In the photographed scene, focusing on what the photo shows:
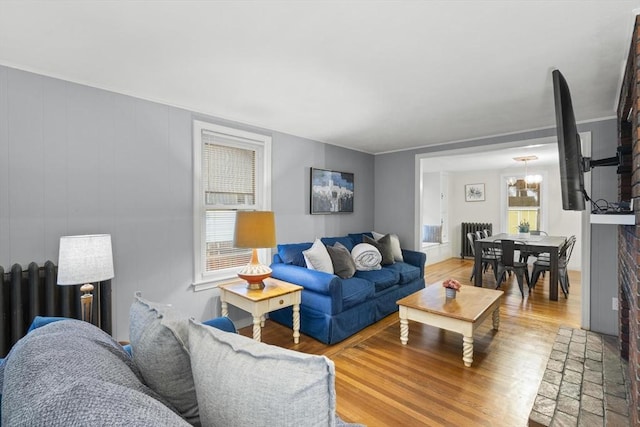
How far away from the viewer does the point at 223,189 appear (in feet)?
11.0

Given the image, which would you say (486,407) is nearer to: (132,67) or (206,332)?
(206,332)

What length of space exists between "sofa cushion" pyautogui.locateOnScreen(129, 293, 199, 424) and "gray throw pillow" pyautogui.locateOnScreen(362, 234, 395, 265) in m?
3.55

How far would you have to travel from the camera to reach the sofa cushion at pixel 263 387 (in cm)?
64

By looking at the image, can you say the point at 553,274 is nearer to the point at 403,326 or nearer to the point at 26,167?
the point at 403,326

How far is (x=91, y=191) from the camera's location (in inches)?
96.0

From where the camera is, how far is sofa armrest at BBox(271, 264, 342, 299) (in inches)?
117

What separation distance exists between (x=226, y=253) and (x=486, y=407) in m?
2.72

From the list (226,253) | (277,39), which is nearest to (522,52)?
(277,39)

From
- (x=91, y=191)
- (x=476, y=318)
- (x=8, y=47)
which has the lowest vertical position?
(x=476, y=318)

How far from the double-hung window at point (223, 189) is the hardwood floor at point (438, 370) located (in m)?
0.87

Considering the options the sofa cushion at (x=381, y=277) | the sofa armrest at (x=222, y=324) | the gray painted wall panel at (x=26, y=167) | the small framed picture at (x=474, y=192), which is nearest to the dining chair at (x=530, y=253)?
the small framed picture at (x=474, y=192)

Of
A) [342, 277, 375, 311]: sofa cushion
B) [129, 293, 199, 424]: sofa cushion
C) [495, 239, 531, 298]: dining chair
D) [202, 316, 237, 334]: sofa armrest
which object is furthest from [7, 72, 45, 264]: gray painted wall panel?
[495, 239, 531, 298]: dining chair

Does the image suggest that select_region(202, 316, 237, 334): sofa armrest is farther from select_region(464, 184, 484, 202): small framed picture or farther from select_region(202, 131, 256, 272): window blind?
select_region(464, 184, 484, 202): small framed picture

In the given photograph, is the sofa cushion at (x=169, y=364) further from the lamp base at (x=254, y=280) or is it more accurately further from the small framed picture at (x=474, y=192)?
the small framed picture at (x=474, y=192)
